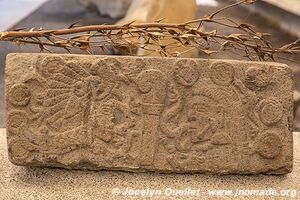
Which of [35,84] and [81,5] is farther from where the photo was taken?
[81,5]

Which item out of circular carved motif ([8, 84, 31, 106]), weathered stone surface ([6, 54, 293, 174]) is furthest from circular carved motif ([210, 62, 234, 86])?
circular carved motif ([8, 84, 31, 106])

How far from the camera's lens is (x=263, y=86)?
4.01ft

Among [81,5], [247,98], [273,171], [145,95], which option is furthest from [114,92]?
[81,5]

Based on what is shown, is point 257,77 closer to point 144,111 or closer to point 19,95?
point 144,111

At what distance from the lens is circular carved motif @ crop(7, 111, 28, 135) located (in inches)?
48.0

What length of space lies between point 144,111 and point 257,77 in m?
0.27

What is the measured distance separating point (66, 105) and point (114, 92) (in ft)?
0.38

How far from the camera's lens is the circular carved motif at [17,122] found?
122 centimetres

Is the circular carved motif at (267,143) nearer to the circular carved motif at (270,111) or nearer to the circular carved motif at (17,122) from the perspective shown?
the circular carved motif at (270,111)

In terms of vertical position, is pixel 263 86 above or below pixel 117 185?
above

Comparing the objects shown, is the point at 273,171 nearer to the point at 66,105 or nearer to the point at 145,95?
the point at 145,95

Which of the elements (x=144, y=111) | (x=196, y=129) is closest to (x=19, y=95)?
(x=144, y=111)

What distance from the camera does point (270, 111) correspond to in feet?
4.02

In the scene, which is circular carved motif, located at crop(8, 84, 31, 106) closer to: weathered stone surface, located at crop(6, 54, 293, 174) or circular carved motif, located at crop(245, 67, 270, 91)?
weathered stone surface, located at crop(6, 54, 293, 174)
